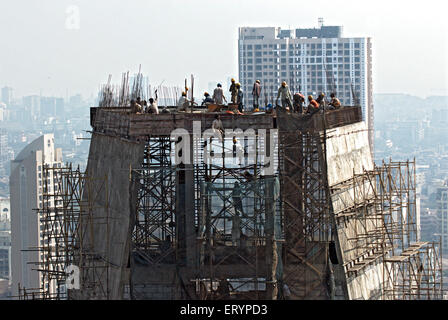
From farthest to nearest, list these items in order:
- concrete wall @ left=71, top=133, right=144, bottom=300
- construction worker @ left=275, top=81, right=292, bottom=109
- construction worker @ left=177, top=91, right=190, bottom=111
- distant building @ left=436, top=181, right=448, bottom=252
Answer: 1. distant building @ left=436, top=181, right=448, bottom=252
2. construction worker @ left=177, top=91, right=190, bottom=111
3. construction worker @ left=275, top=81, right=292, bottom=109
4. concrete wall @ left=71, top=133, right=144, bottom=300

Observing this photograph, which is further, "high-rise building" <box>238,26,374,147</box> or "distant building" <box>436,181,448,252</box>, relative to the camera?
"high-rise building" <box>238,26,374,147</box>

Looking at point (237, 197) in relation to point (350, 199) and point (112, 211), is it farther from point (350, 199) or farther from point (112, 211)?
point (350, 199)

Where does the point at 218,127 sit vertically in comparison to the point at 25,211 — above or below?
above

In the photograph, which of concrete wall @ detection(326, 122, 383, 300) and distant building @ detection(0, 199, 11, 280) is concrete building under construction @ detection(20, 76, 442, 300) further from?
distant building @ detection(0, 199, 11, 280)

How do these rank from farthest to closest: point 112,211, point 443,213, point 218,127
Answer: point 443,213 < point 112,211 < point 218,127

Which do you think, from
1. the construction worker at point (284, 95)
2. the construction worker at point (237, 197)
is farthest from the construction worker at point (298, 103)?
the construction worker at point (237, 197)

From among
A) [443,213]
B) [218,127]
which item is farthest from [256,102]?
[443,213]

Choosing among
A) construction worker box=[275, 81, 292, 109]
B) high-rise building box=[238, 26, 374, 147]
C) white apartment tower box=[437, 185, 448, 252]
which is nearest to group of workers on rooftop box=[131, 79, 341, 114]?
construction worker box=[275, 81, 292, 109]

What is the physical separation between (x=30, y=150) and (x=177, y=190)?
121m

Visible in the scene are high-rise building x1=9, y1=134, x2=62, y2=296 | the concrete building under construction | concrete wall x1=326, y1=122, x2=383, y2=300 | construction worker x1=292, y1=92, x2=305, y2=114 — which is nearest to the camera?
the concrete building under construction

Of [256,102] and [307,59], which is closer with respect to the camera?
[256,102]

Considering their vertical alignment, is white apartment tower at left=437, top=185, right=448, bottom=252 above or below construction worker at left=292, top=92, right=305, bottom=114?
below

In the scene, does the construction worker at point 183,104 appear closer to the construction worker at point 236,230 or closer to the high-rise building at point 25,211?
the construction worker at point 236,230

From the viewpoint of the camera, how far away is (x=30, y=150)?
14988 centimetres
